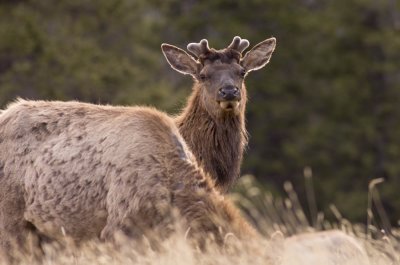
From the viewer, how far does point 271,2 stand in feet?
106

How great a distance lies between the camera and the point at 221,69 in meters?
12.0

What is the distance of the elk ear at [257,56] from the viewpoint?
1247 centimetres

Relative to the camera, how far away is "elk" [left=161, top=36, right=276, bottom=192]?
11.7m

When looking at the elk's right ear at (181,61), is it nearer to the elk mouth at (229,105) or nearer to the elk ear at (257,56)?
the elk ear at (257,56)

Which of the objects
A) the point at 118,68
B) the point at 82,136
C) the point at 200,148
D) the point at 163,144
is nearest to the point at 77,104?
the point at 82,136

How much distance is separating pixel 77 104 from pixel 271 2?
22.6 metres

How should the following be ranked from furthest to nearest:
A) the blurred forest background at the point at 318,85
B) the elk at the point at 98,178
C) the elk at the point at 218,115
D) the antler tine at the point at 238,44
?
1. the blurred forest background at the point at 318,85
2. the antler tine at the point at 238,44
3. the elk at the point at 218,115
4. the elk at the point at 98,178

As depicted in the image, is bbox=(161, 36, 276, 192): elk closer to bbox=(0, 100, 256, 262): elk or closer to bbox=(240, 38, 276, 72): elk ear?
bbox=(240, 38, 276, 72): elk ear

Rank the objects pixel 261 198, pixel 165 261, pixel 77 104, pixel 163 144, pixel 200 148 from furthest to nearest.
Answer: pixel 261 198
pixel 200 148
pixel 77 104
pixel 163 144
pixel 165 261

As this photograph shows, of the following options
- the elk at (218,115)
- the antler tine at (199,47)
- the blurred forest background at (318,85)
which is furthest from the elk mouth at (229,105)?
the blurred forest background at (318,85)

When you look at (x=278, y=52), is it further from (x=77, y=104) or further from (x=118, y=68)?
(x=77, y=104)

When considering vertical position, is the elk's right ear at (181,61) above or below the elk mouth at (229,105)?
above

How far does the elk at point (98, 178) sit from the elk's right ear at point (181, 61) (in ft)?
8.02

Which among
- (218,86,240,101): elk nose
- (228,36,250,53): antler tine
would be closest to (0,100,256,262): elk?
(218,86,240,101): elk nose
